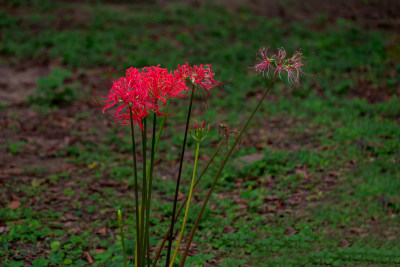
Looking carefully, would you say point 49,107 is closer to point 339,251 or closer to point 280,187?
point 280,187

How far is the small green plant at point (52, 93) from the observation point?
7.67 metres

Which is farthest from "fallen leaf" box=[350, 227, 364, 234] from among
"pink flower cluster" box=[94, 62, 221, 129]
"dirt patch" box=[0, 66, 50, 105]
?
"dirt patch" box=[0, 66, 50, 105]

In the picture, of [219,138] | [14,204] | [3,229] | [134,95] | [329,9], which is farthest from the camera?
[329,9]

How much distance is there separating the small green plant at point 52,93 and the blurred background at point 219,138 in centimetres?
2

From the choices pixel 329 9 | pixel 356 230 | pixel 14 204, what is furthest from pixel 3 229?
pixel 329 9

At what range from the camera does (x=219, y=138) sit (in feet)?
21.7

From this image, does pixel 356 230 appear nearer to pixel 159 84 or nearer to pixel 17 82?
pixel 159 84

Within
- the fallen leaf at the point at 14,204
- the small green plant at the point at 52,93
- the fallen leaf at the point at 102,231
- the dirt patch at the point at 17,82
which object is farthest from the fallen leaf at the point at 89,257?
the dirt patch at the point at 17,82

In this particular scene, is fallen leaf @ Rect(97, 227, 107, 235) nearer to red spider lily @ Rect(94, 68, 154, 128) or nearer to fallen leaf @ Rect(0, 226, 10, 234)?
fallen leaf @ Rect(0, 226, 10, 234)

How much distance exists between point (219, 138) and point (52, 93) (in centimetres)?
300

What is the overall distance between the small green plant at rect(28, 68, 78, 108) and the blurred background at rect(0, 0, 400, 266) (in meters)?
0.02

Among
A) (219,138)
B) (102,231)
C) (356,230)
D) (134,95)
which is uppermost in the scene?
(134,95)

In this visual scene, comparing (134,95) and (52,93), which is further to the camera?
(52,93)

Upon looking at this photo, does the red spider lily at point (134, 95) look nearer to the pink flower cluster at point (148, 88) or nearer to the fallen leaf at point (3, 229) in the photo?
the pink flower cluster at point (148, 88)
